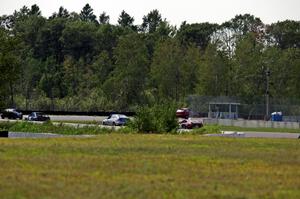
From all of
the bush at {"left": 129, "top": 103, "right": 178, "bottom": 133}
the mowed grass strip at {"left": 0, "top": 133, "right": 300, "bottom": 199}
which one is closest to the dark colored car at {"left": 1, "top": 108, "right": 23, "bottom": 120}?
the bush at {"left": 129, "top": 103, "right": 178, "bottom": 133}

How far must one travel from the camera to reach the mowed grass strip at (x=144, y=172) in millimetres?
13523

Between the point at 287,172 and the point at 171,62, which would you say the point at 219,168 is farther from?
the point at 171,62

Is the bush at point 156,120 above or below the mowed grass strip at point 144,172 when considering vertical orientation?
above

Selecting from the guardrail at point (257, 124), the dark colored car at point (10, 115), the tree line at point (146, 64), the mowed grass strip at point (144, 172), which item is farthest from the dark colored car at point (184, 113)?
the mowed grass strip at point (144, 172)

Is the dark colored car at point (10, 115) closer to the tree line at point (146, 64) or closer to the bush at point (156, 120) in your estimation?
the tree line at point (146, 64)

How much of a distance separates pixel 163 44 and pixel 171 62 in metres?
3.66

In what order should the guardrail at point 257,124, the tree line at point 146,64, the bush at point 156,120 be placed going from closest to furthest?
the bush at point 156,120, the guardrail at point 257,124, the tree line at point 146,64

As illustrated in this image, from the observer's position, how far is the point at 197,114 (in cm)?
7912

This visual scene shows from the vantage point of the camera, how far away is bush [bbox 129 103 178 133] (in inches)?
1596

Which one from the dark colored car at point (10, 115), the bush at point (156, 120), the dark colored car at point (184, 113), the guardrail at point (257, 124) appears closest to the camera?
the bush at point (156, 120)

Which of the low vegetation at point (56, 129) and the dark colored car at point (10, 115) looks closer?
the low vegetation at point (56, 129)

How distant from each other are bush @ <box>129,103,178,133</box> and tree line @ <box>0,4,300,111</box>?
16.3 m

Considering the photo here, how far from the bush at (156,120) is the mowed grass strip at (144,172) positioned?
613 inches

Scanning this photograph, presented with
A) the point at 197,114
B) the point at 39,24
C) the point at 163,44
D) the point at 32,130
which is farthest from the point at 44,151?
the point at 39,24
